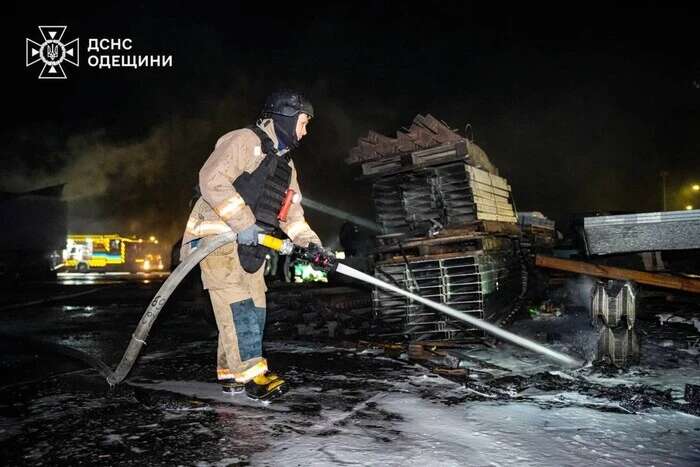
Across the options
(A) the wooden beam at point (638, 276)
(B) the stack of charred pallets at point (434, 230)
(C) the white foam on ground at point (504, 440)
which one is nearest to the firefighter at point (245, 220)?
(C) the white foam on ground at point (504, 440)

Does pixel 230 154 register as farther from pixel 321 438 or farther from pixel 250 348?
pixel 321 438

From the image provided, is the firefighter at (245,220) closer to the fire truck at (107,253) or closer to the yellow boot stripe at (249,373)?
the yellow boot stripe at (249,373)

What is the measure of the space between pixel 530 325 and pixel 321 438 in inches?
187

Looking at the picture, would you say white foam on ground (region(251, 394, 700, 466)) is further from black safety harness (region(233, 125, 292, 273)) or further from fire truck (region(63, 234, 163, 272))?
fire truck (region(63, 234, 163, 272))

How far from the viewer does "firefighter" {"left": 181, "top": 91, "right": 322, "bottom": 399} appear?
3262 mm

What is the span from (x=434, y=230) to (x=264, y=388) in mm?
3504

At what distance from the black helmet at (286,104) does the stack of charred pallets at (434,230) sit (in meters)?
2.65

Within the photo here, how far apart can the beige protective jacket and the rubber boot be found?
0.61 metres

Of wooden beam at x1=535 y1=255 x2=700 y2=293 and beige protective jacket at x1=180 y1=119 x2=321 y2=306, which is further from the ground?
beige protective jacket at x1=180 y1=119 x2=321 y2=306

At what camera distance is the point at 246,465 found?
216 centimetres

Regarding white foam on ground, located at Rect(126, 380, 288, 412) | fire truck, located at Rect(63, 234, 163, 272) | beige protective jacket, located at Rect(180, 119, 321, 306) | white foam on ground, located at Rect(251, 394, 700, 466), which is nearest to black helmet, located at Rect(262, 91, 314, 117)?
beige protective jacket, located at Rect(180, 119, 321, 306)

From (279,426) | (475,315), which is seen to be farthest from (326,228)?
(279,426)

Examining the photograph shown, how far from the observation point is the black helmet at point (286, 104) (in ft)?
11.7

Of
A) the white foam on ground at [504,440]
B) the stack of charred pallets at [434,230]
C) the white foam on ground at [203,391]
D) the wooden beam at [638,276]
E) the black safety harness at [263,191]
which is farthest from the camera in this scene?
the stack of charred pallets at [434,230]
